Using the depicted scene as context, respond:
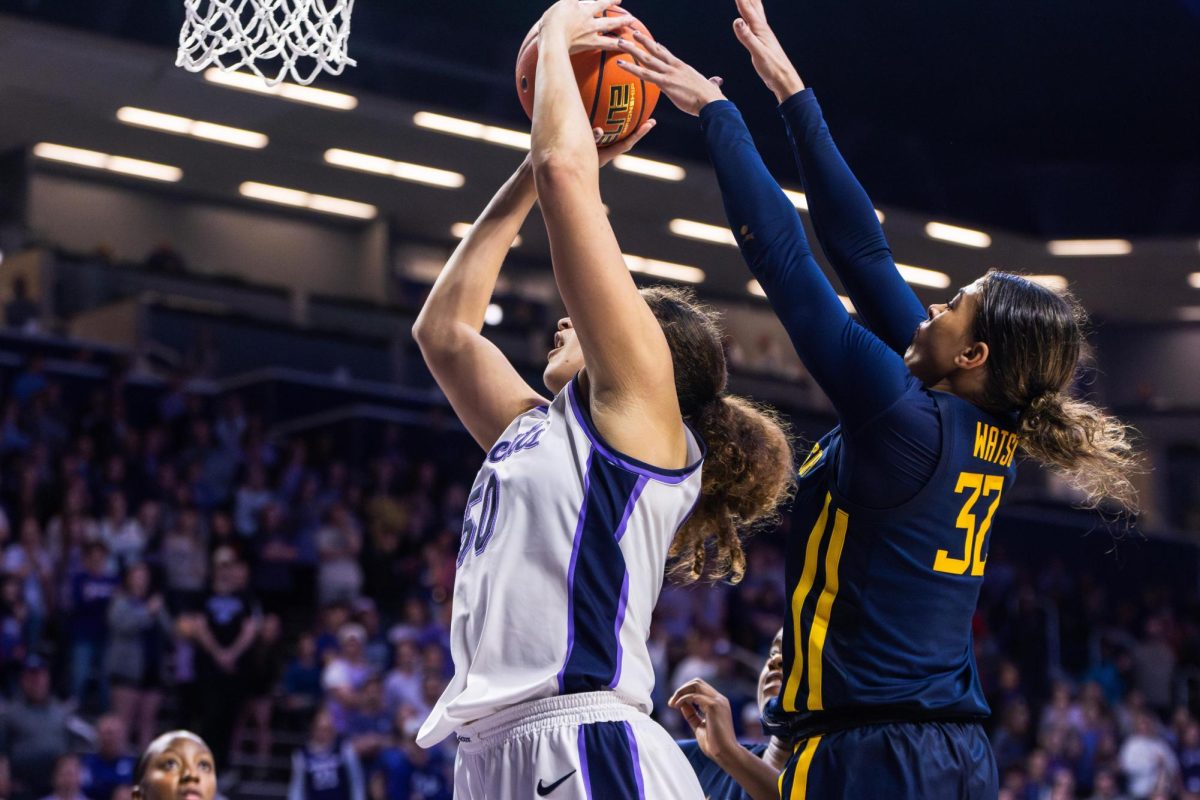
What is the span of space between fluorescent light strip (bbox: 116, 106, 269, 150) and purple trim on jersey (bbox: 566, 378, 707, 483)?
1696 cm

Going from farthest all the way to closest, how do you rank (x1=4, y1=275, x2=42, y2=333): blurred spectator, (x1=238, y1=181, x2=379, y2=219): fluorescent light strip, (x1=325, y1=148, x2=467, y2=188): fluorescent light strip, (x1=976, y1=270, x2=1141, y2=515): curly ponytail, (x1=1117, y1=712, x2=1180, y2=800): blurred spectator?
(x1=238, y1=181, x2=379, y2=219): fluorescent light strip, (x1=325, y1=148, x2=467, y2=188): fluorescent light strip, (x1=4, y1=275, x2=42, y2=333): blurred spectator, (x1=1117, y1=712, x2=1180, y2=800): blurred spectator, (x1=976, y1=270, x2=1141, y2=515): curly ponytail

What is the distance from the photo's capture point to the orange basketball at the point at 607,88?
3242mm

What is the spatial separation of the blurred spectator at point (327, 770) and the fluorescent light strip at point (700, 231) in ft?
41.8

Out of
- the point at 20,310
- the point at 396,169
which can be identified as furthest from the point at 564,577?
the point at 396,169

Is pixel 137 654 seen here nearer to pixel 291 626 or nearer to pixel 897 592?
pixel 291 626

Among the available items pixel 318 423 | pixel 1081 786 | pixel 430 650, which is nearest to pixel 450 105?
pixel 318 423

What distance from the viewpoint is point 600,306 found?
2578mm

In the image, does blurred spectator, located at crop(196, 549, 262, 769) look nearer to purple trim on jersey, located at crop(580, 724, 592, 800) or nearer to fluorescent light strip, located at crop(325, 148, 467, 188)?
purple trim on jersey, located at crop(580, 724, 592, 800)

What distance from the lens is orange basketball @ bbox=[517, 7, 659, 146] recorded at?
3242 mm

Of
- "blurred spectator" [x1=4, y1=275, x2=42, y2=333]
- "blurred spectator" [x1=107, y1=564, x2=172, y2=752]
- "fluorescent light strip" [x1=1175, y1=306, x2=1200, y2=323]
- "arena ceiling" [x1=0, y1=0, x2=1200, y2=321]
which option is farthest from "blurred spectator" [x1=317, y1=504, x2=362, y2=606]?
"fluorescent light strip" [x1=1175, y1=306, x2=1200, y2=323]

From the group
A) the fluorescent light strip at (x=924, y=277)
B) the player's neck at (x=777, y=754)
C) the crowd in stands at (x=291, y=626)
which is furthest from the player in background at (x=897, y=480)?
the fluorescent light strip at (x=924, y=277)

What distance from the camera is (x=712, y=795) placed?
3.65 meters

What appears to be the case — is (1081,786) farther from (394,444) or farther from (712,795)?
(712,795)

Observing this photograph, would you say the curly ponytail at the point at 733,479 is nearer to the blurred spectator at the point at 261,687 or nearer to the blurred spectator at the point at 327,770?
the blurred spectator at the point at 327,770
